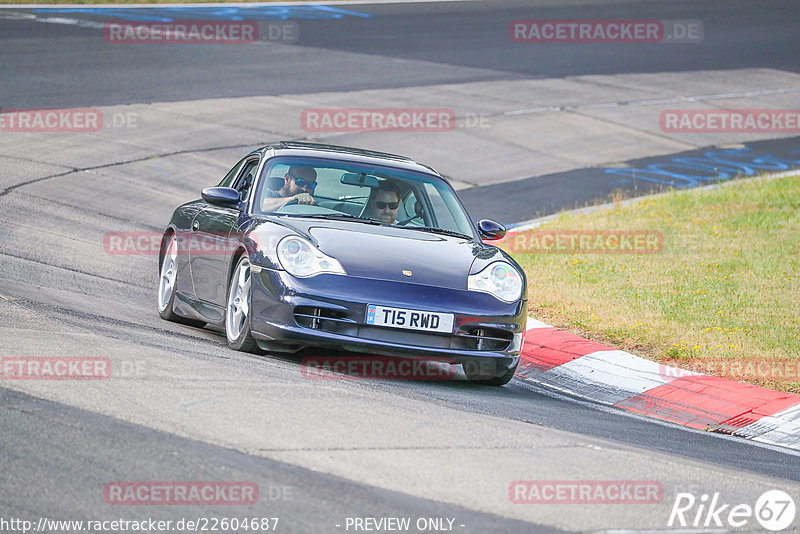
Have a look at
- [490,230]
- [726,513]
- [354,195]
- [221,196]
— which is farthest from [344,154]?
[726,513]

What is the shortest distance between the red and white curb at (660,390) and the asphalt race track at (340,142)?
1.03 feet

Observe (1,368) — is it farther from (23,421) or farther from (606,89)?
(606,89)

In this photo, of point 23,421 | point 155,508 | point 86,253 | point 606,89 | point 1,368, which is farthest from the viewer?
point 606,89

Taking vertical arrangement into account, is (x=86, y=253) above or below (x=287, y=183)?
below

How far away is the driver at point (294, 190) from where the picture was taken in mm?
8250

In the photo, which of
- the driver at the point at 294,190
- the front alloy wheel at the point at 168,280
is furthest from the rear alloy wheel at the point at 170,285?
the driver at the point at 294,190

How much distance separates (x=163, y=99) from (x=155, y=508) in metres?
15.8

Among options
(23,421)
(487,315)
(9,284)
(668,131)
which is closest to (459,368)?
(487,315)

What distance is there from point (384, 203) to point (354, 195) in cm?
22

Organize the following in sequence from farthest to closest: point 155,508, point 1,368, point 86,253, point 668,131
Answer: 1. point 668,131
2. point 86,253
3. point 1,368
4. point 155,508

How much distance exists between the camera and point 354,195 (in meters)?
8.41

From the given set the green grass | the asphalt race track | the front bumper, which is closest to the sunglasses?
the front bumper

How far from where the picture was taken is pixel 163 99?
1944 cm

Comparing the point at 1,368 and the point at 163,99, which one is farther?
Result: the point at 163,99
